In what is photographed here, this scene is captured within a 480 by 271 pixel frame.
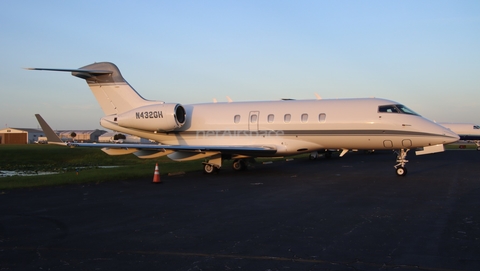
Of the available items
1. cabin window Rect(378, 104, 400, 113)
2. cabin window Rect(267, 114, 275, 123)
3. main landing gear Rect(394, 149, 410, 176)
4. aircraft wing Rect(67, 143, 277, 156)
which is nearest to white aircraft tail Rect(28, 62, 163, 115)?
aircraft wing Rect(67, 143, 277, 156)

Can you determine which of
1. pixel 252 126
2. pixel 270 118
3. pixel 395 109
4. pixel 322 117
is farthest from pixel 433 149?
pixel 252 126

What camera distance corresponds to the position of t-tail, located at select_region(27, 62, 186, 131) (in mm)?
20859

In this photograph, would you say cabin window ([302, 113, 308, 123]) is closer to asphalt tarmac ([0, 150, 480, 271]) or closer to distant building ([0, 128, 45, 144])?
asphalt tarmac ([0, 150, 480, 271])

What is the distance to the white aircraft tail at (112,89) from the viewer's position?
861 inches

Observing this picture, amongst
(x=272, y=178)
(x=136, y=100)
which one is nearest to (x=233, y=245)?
(x=272, y=178)

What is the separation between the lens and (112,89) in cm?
2202

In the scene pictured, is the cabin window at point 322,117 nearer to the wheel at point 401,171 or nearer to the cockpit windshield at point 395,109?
the cockpit windshield at point 395,109

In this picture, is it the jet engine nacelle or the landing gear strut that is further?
the jet engine nacelle

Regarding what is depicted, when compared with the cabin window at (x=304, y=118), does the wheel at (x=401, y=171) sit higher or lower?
lower

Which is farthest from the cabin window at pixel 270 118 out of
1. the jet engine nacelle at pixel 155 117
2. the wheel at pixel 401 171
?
the wheel at pixel 401 171

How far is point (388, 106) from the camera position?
58.1ft

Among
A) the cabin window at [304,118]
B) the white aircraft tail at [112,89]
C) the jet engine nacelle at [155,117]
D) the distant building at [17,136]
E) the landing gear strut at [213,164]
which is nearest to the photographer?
the cabin window at [304,118]

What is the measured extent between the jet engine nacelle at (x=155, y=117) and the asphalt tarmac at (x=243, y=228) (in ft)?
22.9

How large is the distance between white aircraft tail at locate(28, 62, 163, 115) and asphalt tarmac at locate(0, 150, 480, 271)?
28.7 ft
